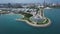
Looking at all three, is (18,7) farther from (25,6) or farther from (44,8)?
(44,8)

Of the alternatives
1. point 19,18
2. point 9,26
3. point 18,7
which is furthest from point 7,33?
point 18,7

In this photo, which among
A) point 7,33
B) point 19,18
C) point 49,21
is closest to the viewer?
point 7,33

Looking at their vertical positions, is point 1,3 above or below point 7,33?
above

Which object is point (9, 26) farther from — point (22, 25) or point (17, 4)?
point (17, 4)

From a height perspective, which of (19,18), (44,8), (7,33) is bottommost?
(7,33)

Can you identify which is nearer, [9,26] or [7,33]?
[7,33]

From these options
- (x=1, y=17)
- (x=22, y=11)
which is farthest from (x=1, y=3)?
(x=22, y=11)

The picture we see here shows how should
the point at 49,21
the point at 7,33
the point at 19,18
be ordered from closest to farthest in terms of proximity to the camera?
the point at 7,33
the point at 49,21
the point at 19,18
